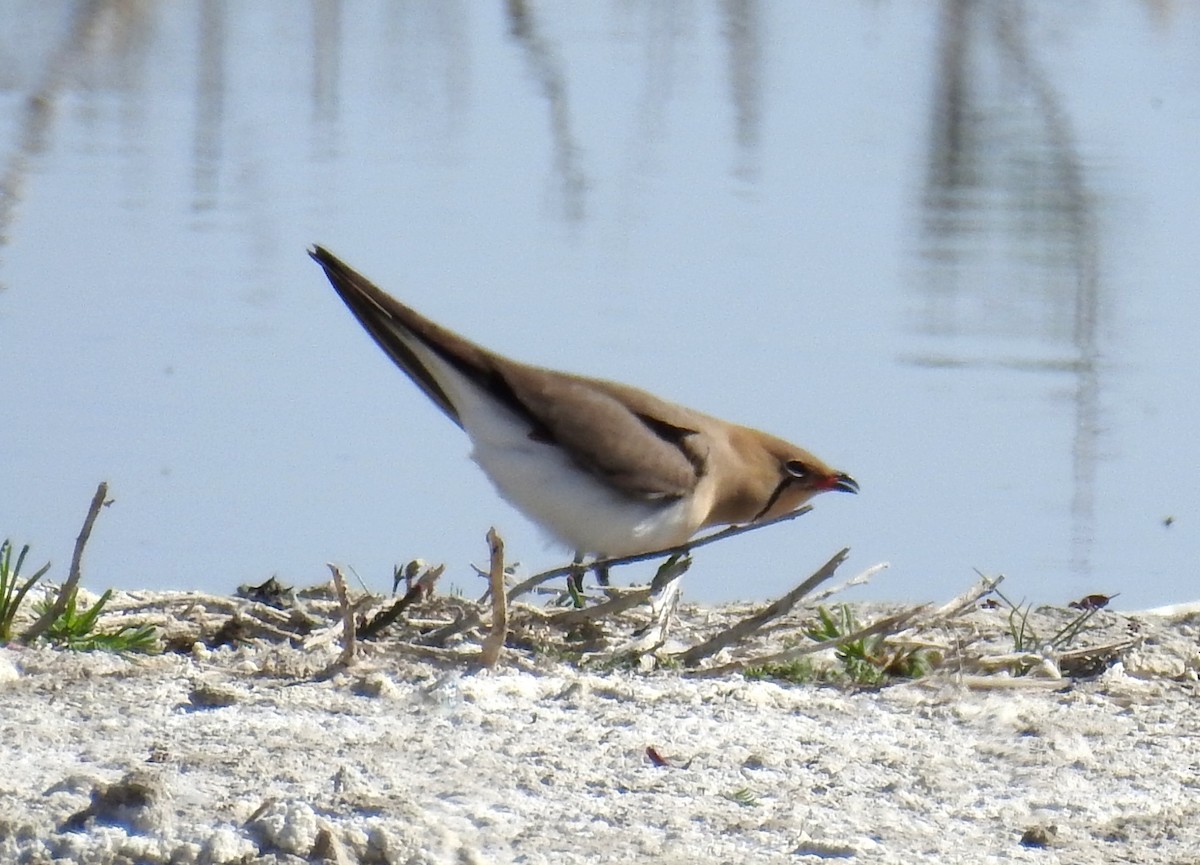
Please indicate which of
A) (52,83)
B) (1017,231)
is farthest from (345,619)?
(52,83)

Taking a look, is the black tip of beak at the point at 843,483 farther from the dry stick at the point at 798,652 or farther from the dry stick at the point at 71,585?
the dry stick at the point at 71,585

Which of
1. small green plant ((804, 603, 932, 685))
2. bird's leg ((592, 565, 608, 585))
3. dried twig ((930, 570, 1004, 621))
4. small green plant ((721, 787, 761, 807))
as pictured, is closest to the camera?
small green plant ((721, 787, 761, 807))

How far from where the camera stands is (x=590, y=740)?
12.6 ft

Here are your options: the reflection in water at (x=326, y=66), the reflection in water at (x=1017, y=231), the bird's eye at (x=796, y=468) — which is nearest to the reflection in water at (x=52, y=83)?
the reflection in water at (x=326, y=66)

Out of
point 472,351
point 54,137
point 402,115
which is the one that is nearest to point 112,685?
point 472,351

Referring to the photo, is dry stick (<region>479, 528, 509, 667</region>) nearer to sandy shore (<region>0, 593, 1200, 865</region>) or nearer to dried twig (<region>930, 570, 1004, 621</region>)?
sandy shore (<region>0, 593, 1200, 865</region>)

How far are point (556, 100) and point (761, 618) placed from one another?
8.29 meters

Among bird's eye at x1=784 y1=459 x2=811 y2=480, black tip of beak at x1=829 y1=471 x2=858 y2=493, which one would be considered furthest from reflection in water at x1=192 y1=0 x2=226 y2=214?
black tip of beak at x1=829 y1=471 x2=858 y2=493

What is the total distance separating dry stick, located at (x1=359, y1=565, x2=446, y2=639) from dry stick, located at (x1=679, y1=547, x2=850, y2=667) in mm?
599

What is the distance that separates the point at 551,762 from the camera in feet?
12.2

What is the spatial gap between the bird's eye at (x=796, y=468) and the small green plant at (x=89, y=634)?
282cm

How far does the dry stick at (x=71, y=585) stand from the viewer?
419 cm

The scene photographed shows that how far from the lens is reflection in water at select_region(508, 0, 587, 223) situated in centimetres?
1040

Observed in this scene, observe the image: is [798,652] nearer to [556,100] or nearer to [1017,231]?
[1017,231]
